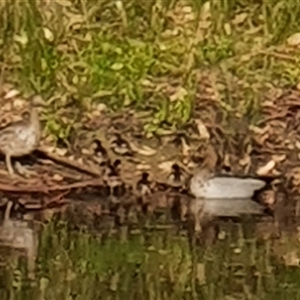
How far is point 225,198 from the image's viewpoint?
6098 mm

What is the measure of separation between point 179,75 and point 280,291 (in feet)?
6.59

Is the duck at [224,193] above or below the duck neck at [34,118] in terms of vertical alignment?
below

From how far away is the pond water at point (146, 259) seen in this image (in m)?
4.78

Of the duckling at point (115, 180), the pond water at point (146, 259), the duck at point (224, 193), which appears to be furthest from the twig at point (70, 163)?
the pond water at point (146, 259)

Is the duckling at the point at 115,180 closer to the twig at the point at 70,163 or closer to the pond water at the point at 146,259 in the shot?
the twig at the point at 70,163

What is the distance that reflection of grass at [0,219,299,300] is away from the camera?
4.76 metres

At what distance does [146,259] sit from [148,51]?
1729mm

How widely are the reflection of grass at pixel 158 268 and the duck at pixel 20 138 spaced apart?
29.7 inches

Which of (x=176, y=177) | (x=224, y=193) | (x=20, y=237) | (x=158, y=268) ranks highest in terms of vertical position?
(x=176, y=177)

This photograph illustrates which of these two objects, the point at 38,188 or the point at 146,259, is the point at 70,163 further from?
the point at 146,259

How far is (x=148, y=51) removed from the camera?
6.64 meters

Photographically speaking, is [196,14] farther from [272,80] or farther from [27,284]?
[27,284]

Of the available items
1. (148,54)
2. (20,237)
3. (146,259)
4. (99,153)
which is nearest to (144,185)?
(99,153)

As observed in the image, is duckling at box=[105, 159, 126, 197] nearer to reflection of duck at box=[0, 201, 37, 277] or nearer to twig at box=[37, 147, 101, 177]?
twig at box=[37, 147, 101, 177]
